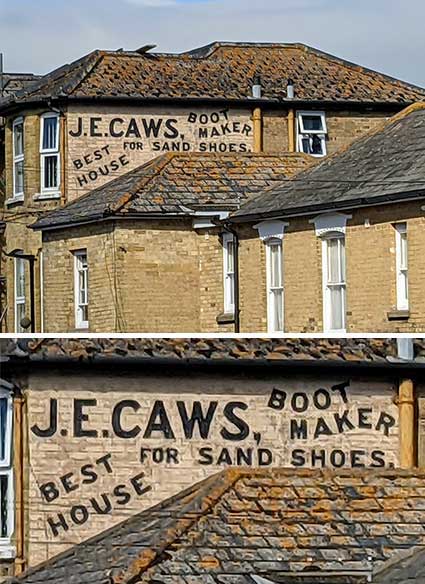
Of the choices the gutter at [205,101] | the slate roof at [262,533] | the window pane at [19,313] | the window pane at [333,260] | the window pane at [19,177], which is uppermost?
the gutter at [205,101]

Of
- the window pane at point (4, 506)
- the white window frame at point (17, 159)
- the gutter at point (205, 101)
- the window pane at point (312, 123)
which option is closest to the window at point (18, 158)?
the white window frame at point (17, 159)

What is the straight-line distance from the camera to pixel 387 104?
5012 cm

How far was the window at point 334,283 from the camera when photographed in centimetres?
3622

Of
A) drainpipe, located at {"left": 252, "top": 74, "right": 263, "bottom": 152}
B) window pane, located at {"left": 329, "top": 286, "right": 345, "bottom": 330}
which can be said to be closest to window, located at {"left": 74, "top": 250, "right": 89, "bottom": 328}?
drainpipe, located at {"left": 252, "top": 74, "right": 263, "bottom": 152}

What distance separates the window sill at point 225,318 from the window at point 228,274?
0.24ft

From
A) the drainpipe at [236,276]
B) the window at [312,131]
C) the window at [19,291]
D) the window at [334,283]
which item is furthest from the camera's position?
the window at [312,131]

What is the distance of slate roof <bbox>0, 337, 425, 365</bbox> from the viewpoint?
2469cm

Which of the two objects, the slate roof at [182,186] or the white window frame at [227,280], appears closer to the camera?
the white window frame at [227,280]

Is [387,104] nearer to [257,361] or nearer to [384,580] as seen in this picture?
Answer: [257,361]

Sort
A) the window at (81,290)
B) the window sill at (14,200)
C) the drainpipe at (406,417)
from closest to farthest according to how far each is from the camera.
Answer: the drainpipe at (406,417), the window at (81,290), the window sill at (14,200)

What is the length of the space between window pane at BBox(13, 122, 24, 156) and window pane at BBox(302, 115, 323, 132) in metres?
7.20

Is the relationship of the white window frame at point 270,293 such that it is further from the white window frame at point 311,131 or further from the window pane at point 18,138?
the window pane at point 18,138

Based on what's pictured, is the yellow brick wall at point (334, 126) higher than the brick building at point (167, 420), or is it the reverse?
the yellow brick wall at point (334, 126)

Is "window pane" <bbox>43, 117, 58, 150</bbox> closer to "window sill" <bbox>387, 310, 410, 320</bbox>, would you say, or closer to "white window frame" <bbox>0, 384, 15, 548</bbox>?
"window sill" <bbox>387, 310, 410, 320</bbox>
